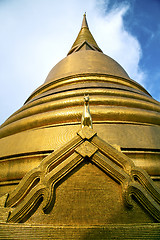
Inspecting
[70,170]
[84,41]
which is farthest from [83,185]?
[84,41]

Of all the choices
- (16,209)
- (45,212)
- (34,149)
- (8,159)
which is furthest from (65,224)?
(8,159)

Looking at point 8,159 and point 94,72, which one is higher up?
point 94,72

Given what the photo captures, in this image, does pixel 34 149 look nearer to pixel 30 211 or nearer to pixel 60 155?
pixel 60 155

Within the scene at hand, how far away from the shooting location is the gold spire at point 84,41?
13919mm

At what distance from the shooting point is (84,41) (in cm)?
1406

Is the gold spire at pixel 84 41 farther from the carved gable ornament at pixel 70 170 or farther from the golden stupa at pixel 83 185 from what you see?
the carved gable ornament at pixel 70 170

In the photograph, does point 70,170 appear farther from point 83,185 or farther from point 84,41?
point 84,41

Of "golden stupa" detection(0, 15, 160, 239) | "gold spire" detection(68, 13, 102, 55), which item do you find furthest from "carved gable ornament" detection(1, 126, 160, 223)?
"gold spire" detection(68, 13, 102, 55)

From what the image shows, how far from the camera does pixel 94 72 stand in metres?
7.66

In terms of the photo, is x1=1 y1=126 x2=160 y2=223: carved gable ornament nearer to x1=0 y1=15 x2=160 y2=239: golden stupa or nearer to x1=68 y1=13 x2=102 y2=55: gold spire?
x1=0 y1=15 x2=160 y2=239: golden stupa

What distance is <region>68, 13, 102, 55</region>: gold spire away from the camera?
1392 centimetres

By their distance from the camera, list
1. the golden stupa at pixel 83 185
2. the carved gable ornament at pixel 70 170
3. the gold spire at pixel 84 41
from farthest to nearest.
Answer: the gold spire at pixel 84 41, the carved gable ornament at pixel 70 170, the golden stupa at pixel 83 185

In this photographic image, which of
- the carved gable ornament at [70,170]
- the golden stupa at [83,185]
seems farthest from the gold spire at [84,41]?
the carved gable ornament at [70,170]

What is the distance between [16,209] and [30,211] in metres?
0.19
